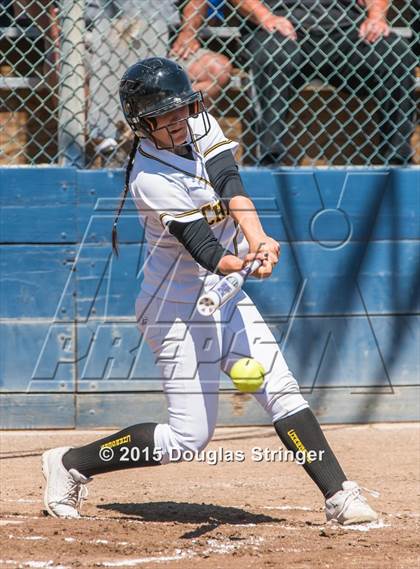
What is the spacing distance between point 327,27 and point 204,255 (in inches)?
116

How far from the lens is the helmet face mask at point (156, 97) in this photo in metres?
3.77

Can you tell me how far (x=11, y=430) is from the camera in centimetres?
581

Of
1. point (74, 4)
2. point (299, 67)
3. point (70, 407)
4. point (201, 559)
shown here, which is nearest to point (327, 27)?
point (299, 67)

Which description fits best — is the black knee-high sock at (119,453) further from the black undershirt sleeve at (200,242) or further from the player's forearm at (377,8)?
the player's forearm at (377,8)

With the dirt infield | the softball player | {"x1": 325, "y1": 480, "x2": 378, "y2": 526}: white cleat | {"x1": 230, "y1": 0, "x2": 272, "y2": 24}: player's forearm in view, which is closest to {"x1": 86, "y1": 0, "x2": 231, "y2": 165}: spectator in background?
{"x1": 230, "y1": 0, "x2": 272, "y2": 24}: player's forearm

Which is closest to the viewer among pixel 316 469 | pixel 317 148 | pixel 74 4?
pixel 316 469

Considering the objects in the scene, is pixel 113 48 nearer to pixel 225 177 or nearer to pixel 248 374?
pixel 225 177

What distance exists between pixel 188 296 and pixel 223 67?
2469 mm

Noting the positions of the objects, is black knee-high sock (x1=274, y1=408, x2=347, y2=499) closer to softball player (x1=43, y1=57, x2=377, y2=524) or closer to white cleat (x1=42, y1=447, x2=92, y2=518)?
softball player (x1=43, y1=57, x2=377, y2=524)

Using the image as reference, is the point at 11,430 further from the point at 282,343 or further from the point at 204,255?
the point at 204,255

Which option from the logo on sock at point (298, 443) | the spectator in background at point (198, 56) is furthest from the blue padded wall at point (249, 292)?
the logo on sock at point (298, 443)

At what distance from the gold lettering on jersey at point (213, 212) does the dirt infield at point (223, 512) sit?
1235 millimetres

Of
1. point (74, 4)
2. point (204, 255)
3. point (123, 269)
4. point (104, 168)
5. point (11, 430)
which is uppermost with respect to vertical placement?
point (74, 4)

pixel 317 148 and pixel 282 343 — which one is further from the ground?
pixel 317 148
